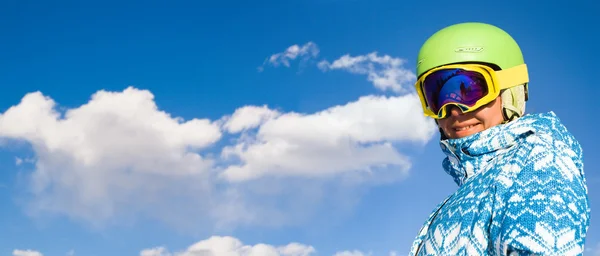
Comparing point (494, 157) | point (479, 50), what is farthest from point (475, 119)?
point (479, 50)

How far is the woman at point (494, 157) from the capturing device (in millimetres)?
3609

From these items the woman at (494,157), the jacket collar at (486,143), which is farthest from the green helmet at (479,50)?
the jacket collar at (486,143)

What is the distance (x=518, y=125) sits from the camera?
4316 millimetres

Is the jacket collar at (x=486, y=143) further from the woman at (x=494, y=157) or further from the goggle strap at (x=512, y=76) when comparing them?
the goggle strap at (x=512, y=76)

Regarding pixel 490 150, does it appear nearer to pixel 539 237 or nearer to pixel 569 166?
pixel 569 166

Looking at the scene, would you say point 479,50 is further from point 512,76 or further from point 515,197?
point 515,197

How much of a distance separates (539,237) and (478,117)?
4.48 ft

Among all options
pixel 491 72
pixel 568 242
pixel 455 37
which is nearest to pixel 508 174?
pixel 568 242

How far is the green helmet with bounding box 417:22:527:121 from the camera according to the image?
4.74 metres

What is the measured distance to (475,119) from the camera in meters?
4.68

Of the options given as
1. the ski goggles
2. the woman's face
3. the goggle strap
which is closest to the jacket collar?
the woman's face

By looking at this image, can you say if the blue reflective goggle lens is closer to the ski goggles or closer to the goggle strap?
the ski goggles

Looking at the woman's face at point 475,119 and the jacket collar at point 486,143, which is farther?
the woman's face at point 475,119

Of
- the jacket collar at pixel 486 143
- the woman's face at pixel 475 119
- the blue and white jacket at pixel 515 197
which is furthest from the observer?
the woman's face at pixel 475 119
